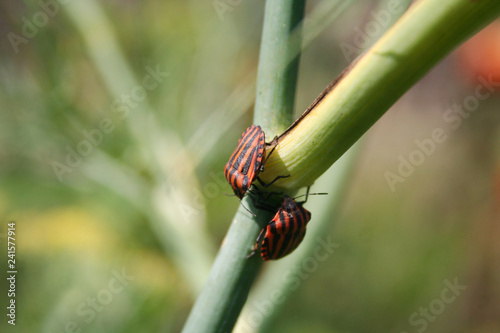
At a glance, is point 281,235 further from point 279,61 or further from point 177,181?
point 177,181

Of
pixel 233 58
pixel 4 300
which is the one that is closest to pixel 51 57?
pixel 233 58

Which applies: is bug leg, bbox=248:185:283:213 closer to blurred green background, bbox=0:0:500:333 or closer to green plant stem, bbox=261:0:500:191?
green plant stem, bbox=261:0:500:191

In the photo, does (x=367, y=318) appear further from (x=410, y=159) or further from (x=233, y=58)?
(x=233, y=58)

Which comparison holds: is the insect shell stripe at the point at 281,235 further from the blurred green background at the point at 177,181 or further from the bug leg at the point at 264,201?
the blurred green background at the point at 177,181

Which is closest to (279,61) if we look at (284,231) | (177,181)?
(284,231)

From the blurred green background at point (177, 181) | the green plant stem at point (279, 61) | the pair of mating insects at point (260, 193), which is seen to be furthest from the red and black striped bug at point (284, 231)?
the blurred green background at point (177, 181)

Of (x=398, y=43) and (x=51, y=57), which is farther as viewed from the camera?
(x=51, y=57)
